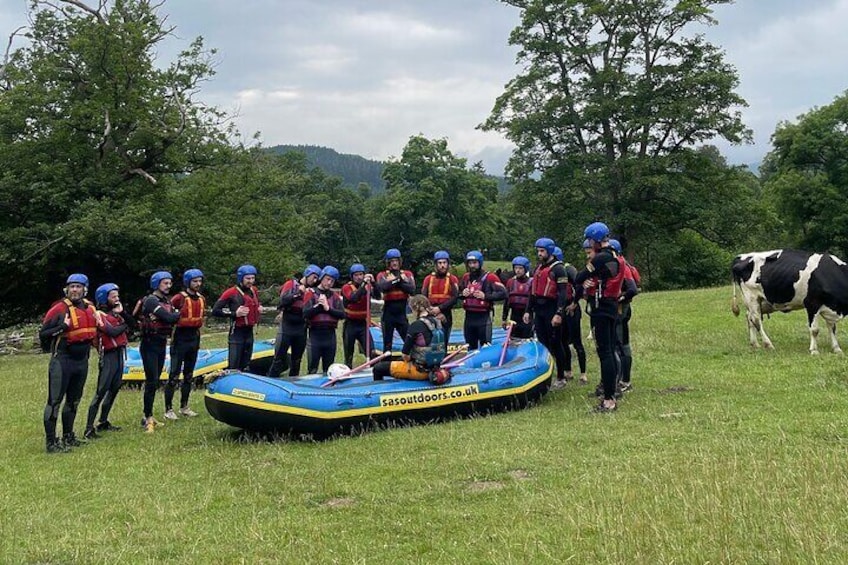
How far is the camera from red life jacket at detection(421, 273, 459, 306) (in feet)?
37.2

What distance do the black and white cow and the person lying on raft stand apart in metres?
6.85

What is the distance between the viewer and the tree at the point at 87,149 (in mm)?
21562

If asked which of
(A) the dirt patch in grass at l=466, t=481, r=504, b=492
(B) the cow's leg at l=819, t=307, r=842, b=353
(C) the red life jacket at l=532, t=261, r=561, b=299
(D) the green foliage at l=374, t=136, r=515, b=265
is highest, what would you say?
(D) the green foliage at l=374, t=136, r=515, b=265

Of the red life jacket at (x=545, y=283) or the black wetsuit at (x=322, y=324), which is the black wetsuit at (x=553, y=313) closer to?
the red life jacket at (x=545, y=283)

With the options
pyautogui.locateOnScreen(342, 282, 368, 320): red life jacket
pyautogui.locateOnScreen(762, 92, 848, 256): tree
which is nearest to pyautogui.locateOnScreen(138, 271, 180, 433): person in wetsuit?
pyautogui.locateOnScreen(342, 282, 368, 320): red life jacket

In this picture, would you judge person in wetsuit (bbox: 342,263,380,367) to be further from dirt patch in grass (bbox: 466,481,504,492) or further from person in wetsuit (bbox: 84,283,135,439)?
dirt patch in grass (bbox: 466,481,504,492)

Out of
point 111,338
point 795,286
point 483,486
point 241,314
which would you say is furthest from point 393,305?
point 795,286

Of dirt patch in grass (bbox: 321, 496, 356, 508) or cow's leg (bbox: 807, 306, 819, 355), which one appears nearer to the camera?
dirt patch in grass (bbox: 321, 496, 356, 508)

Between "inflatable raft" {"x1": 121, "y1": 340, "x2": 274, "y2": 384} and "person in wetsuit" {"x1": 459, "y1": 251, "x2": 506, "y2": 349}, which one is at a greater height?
"person in wetsuit" {"x1": 459, "y1": 251, "x2": 506, "y2": 349}

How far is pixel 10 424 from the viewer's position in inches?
377

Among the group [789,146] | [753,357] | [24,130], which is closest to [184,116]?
[24,130]

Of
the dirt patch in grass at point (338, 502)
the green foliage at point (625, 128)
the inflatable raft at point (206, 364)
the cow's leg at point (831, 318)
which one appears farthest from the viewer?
the green foliage at point (625, 128)

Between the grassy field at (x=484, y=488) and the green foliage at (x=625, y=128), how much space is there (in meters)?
21.5

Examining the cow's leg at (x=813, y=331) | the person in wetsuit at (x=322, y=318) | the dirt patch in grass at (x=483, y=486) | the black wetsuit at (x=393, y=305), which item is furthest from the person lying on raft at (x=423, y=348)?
the cow's leg at (x=813, y=331)
